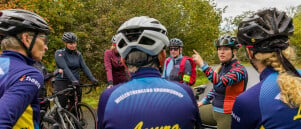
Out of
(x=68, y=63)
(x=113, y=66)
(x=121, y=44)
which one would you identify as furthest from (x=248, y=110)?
(x=68, y=63)

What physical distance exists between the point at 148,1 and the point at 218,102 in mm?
15637

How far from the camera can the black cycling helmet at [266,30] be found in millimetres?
2084

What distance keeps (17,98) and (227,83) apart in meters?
2.36

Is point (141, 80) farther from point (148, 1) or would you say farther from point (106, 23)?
point (148, 1)

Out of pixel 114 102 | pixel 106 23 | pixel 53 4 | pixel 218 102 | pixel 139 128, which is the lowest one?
pixel 218 102

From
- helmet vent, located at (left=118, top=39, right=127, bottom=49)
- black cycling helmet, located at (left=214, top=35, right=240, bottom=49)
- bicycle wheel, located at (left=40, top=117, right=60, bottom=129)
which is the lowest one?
bicycle wheel, located at (left=40, top=117, right=60, bottom=129)

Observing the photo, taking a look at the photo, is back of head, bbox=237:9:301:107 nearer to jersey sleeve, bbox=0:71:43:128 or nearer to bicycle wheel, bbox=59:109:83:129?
jersey sleeve, bbox=0:71:43:128

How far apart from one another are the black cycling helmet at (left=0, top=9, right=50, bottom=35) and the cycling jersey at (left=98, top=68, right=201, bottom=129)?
2.99 feet

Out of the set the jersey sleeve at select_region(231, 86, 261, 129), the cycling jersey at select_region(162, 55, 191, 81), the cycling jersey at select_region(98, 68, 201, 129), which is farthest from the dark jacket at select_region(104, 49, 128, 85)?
the jersey sleeve at select_region(231, 86, 261, 129)

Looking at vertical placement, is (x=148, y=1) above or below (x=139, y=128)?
above

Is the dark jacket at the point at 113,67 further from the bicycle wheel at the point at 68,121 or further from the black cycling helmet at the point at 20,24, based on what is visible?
the black cycling helmet at the point at 20,24

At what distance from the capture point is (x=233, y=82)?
339 cm

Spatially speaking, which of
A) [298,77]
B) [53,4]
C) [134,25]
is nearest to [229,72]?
[298,77]

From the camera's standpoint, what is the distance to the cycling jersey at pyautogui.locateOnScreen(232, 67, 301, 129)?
1802 millimetres
